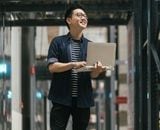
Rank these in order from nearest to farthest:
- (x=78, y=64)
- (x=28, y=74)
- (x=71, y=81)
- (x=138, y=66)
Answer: (x=78, y=64) < (x=71, y=81) < (x=138, y=66) < (x=28, y=74)

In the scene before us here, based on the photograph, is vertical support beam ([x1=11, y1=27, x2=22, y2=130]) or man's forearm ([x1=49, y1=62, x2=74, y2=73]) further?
vertical support beam ([x1=11, y1=27, x2=22, y2=130])

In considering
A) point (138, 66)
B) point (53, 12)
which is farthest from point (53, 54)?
point (53, 12)

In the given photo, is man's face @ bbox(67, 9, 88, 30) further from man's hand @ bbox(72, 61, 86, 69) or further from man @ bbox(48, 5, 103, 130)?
man's hand @ bbox(72, 61, 86, 69)

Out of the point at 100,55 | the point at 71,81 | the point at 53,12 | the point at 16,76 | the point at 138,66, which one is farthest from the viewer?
the point at 16,76

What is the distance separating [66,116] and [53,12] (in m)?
3.79

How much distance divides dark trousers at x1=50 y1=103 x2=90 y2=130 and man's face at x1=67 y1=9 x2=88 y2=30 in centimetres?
80

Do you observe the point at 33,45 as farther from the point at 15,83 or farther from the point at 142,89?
the point at 142,89

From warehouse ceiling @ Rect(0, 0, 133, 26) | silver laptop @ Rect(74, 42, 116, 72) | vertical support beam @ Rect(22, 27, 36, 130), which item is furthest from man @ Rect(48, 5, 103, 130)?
vertical support beam @ Rect(22, 27, 36, 130)

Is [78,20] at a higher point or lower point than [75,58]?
higher

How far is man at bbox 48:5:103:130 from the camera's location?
20.2 ft

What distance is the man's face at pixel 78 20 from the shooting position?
620 centimetres

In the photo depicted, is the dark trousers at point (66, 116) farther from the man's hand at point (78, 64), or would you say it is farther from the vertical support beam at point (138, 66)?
the vertical support beam at point (138, 66)

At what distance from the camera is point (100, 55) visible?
607cm

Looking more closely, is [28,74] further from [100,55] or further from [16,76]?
[100,55]
